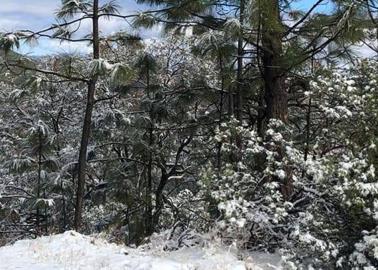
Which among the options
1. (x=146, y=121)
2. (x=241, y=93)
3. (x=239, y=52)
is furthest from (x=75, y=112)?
(x=239, y=52)

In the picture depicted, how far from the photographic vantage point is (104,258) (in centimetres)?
646

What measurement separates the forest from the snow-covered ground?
28cm

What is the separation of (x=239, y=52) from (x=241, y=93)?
1.54 meters

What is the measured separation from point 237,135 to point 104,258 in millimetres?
2520

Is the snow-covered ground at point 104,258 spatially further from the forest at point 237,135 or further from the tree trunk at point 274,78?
the tree trunk at point 274,78

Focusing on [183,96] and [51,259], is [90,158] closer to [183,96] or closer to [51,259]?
[183,96]

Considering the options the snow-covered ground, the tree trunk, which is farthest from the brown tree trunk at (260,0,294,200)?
the snow-covered ground

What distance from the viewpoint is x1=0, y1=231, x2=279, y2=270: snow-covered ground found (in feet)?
20.0

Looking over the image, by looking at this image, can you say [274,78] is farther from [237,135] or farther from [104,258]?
[104,258]

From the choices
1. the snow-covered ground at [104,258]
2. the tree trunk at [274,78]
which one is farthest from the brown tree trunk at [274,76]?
the snow-covered ground at [104,258]

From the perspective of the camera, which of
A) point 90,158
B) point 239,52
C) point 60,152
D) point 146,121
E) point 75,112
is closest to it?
point 239,52

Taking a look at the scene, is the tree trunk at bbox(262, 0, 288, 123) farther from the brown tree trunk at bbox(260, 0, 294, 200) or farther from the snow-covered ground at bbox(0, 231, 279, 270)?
the snow-covered ground at bbox(0, 231, 279, 270)

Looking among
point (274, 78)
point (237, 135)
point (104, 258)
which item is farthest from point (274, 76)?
point (104, 258)

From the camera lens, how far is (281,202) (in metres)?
7.04
